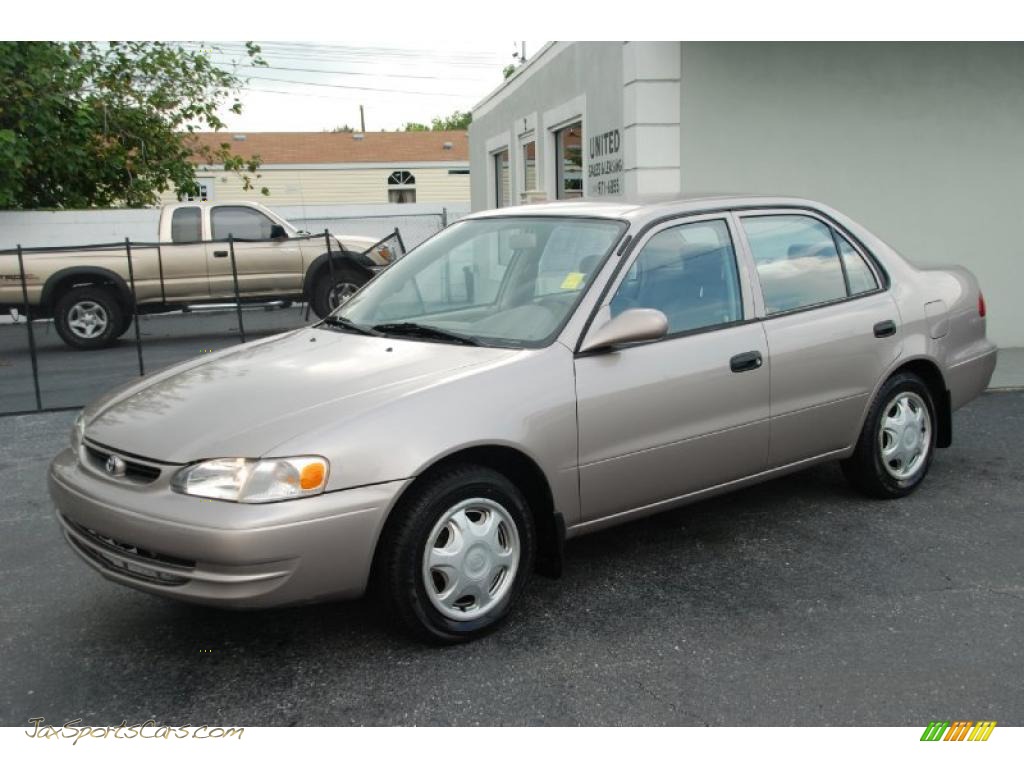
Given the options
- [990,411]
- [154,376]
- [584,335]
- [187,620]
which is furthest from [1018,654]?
[990,411]

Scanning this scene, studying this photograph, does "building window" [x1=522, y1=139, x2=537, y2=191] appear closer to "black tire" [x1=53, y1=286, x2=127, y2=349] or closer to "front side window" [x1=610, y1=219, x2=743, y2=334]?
"black tire" [x1=53, y1=286, x2=127, y2=349]

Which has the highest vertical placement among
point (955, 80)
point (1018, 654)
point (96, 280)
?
point (955, 80)

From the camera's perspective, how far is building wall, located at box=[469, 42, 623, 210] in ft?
33.3

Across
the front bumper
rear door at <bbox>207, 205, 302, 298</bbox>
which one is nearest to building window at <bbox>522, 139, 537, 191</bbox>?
rear door at <bbox>207, 205, 302, 298</bbox>

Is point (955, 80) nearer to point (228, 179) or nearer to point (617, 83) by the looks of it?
point (617, 83)

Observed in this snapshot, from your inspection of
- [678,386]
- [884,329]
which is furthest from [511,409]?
[884,329]

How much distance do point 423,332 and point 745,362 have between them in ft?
4.74

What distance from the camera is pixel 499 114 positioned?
16922 millimetres

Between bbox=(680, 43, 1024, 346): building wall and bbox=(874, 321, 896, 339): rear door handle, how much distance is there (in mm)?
Result: 4636

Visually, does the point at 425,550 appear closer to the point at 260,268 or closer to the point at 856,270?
the point at 856,270

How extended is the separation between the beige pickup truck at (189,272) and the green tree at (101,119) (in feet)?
13.6

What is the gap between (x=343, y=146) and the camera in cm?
4031

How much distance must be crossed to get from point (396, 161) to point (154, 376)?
36.5 m

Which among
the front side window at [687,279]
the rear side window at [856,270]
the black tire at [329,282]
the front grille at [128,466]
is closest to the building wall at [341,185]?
the black tire at [329,282]
